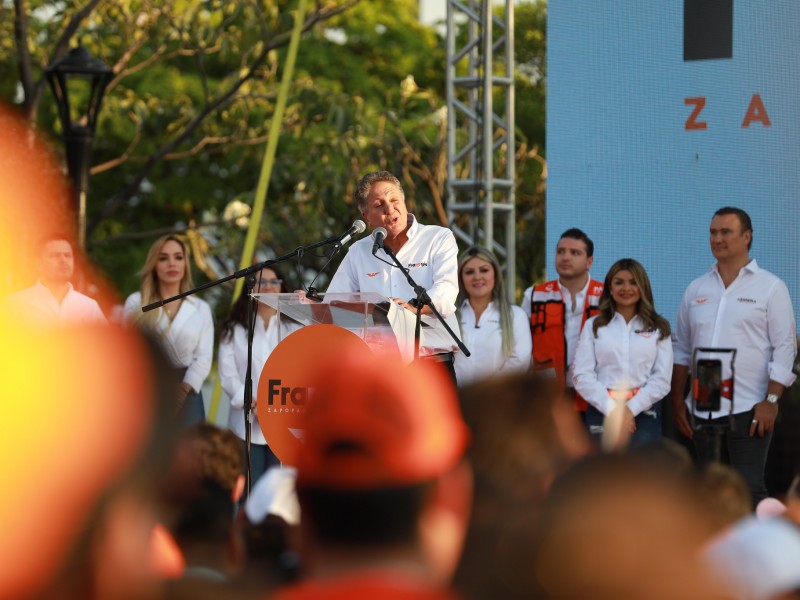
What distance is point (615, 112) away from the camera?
30.7 ft

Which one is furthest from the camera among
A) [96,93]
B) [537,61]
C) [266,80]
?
[537,61]

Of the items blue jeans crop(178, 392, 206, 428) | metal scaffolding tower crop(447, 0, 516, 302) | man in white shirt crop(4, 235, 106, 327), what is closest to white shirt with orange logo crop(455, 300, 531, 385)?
blue jeans crop(178, 392, 206, 428)

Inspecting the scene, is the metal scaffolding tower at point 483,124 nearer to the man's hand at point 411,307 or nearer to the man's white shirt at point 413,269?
the man's white shirt at point 413,269

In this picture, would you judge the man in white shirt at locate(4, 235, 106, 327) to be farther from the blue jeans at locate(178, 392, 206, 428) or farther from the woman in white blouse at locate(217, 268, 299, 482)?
the woman in white blouse at locate(217, 268, 299, 482)

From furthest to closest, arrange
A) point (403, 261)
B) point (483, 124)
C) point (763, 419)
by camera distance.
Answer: point (483, 124) < point (763, 419) < point (403, 261)

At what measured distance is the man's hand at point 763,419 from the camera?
715 centimetres

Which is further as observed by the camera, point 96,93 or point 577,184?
point 96,93

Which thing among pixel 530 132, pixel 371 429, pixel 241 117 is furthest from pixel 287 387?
pixel 530 132

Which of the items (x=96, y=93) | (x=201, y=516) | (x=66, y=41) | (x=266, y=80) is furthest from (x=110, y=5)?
(x=201, y=516)

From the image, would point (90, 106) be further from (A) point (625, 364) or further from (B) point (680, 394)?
(B) point (680, 394)

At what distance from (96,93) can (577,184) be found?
3687 millimetres

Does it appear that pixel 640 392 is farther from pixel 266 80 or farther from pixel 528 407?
pixel 266 80

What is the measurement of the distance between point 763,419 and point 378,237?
2.55 meters

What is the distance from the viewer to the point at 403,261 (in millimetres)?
6520
